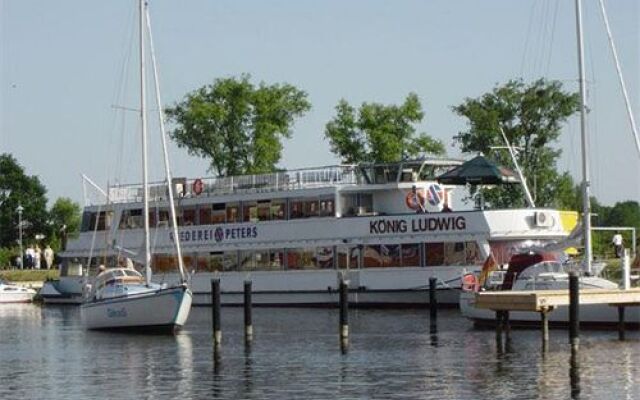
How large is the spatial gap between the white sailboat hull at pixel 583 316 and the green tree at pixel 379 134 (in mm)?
38821

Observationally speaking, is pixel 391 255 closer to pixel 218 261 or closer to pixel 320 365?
pixel 218 261

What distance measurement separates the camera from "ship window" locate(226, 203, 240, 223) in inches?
2847

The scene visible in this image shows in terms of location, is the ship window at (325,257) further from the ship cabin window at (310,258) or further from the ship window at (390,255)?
the ship window at (390,255)

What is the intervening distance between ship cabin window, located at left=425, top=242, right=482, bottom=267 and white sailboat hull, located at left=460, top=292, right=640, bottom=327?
34.0 feet

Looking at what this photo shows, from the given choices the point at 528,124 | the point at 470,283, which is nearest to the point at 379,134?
the point at 528,124

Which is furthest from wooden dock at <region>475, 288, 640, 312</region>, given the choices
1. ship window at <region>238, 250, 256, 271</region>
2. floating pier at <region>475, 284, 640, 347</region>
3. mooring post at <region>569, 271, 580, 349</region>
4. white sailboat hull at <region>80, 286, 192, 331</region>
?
ship window at <region>238, 250, 256, 271</region>

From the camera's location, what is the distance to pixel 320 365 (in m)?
42.1

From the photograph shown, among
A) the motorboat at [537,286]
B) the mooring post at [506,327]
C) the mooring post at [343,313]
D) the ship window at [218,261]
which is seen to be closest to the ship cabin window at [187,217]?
the ship window at [218,261]

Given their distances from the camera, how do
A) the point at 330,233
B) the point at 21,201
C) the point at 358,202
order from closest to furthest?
the point at 330,233, the point at 358,202, the point at 21,201

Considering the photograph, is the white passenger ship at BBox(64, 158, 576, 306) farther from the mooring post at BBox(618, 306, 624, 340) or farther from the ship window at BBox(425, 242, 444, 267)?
the mooring post at BBox(618, 306, 624, 340)

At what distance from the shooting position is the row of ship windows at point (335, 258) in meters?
65.2

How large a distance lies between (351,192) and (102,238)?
1635 centimetres

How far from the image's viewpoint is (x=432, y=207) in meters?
68.1

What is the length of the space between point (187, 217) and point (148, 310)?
20.5 m
